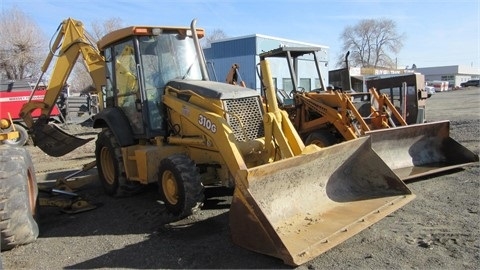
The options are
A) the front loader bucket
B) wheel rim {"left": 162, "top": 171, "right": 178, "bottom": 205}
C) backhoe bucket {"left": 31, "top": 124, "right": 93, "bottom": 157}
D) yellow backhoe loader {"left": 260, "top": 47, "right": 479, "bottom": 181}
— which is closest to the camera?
wheel rim {"left": 162, "top": 171, "right": 178, "bottom": 205}

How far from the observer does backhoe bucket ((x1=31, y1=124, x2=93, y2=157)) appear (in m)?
8.28

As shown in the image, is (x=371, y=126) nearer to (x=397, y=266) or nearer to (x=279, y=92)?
(x=279, y=92)

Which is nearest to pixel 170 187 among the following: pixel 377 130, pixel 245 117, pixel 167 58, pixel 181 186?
pixel 181 186

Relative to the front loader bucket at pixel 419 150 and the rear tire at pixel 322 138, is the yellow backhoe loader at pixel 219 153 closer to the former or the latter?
the front loader bucket at pixel 419 150

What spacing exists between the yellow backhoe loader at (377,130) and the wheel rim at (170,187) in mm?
3279

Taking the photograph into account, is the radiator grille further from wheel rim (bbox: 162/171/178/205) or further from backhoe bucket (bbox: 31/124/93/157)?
backhoe bucket (bbox: 31/124/93/157)

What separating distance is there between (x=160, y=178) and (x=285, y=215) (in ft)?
6.21

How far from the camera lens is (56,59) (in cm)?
794

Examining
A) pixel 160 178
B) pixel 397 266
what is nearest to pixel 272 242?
pixel 397 266

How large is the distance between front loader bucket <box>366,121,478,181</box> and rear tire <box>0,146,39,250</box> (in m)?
5.22

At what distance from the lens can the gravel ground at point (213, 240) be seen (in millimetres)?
4230

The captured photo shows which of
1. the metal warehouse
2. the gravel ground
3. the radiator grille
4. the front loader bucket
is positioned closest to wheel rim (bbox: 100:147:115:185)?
the gravel ground

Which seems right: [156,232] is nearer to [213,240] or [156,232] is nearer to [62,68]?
[213,240]

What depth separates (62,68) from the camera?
7.89 m
